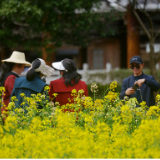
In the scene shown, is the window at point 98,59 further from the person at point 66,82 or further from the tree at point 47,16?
the person at point 66,82

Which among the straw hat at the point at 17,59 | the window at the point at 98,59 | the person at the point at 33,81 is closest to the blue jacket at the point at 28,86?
the person at the point at 33,81

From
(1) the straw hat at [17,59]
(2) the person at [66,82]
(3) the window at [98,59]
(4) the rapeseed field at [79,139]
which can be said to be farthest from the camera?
(3) the window at [98,59]

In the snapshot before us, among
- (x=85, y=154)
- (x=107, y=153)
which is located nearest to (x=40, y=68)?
(x=107, y=153)

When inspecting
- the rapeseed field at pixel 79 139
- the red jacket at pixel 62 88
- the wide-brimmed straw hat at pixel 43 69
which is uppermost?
the wide-brimmed straw hat at pixel 43 69

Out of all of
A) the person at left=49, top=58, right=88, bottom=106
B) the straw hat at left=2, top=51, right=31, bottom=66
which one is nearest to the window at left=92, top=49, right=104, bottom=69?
Result: the straw hat at left=2, top=51, right=31, bottom=66

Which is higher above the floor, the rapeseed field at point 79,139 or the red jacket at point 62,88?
the red jacket at point 62,88

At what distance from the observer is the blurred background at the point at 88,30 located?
705 cm

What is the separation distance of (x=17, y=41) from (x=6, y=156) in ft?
23.0

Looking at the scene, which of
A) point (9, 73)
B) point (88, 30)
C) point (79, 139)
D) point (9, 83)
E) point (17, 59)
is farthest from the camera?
point (88, 30)

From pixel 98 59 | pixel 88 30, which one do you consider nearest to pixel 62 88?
pixel 88 30

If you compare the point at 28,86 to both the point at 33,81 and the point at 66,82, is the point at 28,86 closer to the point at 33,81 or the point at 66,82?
the point at 33,81

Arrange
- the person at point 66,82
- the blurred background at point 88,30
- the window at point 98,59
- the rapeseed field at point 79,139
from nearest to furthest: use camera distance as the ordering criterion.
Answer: the rapeseed field at point 79,139
the person at point 66,82
the blurred background at point 88,30
the window at point 98,59

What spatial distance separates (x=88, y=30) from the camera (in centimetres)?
822

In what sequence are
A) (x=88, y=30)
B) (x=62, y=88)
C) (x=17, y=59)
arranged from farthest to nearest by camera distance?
(x=88, y=30), (x=17, y=59), (x=62, y=88)
